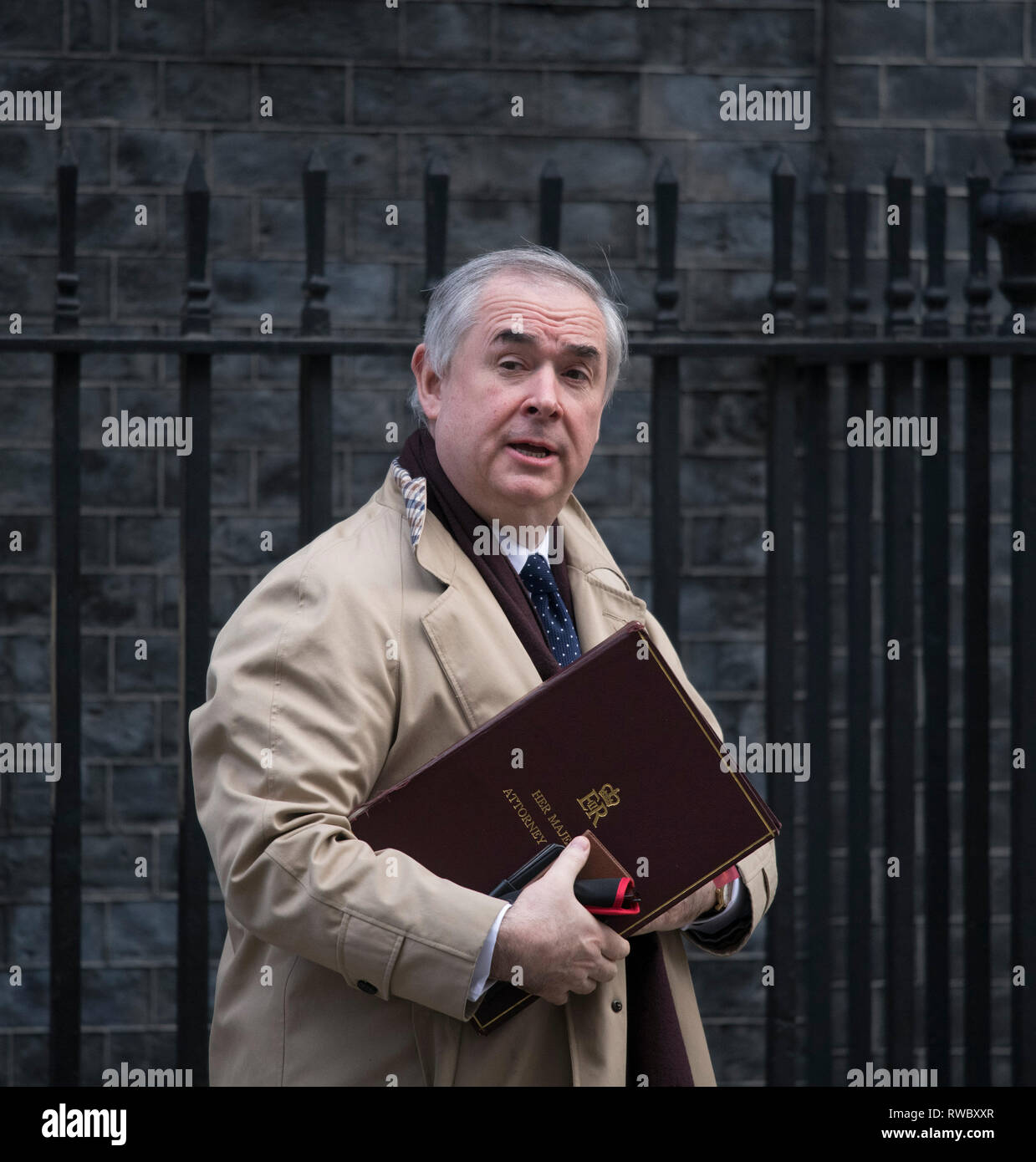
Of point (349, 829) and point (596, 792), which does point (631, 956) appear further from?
point (349, 829)

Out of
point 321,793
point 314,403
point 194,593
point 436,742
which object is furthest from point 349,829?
point 314,403

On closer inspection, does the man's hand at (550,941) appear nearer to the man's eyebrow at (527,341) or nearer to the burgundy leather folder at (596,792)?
the burgundy leather folder at (596,792)

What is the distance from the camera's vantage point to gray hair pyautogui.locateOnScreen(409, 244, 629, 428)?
2.29m

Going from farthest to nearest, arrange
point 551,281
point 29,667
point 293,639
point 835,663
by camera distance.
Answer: point 835,663 → point 29,667 → point 551,281 → point 293,639

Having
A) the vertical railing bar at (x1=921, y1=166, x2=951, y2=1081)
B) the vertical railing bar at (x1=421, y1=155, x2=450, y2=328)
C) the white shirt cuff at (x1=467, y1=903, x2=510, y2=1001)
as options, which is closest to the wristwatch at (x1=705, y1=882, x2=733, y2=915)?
the white shirt cuff at (x1=467, y1=903, x2=510, y2=1001)

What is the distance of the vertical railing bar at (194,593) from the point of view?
2.91 meters

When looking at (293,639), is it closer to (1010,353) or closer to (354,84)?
(1010,353)

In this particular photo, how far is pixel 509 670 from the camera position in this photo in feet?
7.09

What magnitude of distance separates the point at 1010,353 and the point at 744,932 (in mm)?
1579

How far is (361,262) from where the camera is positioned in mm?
4227

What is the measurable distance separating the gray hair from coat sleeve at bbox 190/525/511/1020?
448 mm

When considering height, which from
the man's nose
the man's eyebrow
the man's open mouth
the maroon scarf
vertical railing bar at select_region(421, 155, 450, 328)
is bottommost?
the maroon scarf

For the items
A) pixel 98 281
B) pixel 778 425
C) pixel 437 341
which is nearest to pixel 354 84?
pixel 98 281

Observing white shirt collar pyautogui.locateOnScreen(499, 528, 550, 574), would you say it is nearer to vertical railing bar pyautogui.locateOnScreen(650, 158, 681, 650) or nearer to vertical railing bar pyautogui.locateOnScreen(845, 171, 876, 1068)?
vertical railing bar pyautogui.locateOnScreen(650, 158, 681, 650)
